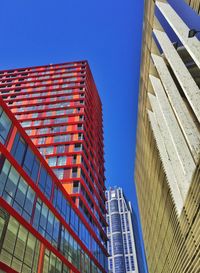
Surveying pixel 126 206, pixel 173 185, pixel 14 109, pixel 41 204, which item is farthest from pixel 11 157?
pixel 126 206

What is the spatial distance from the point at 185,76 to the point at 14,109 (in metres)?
49.5

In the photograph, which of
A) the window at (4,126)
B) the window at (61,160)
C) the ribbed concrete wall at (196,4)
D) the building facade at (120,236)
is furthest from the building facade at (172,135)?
the building facade at (120,236)

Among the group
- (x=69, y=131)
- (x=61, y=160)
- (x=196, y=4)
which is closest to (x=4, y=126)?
(x=196, y=4)

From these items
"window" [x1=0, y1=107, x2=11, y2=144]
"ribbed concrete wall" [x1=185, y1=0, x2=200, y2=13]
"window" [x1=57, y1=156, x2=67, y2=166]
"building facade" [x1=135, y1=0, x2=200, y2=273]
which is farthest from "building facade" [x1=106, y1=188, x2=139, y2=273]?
"ribbed concrete wall" [x1=185, y1=0, x2=200, y2=13]

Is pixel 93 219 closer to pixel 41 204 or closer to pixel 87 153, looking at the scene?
pixel 87 153

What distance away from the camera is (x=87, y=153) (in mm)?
48969

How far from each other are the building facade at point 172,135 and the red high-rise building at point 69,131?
35.0ft

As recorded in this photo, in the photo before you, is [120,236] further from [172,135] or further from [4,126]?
[172,135]

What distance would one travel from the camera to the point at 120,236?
567ft

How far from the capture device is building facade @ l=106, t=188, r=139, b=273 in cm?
16300

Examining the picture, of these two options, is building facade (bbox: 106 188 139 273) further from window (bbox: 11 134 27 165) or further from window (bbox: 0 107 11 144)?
window (bbox: 0 107 11 144)

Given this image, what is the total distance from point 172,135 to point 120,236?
172 metres

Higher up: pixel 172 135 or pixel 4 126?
pixel 4 126

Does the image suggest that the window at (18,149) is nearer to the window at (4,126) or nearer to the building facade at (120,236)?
the window at (4,126)
